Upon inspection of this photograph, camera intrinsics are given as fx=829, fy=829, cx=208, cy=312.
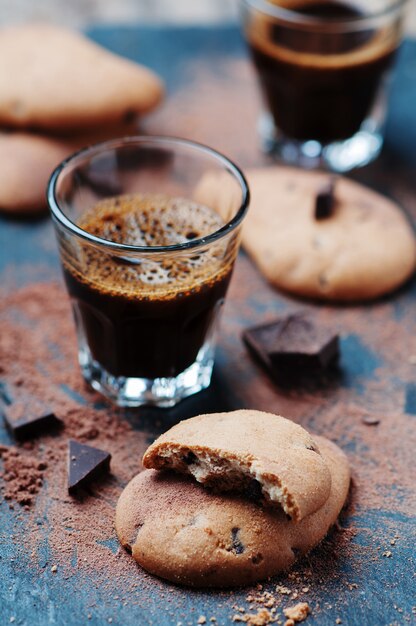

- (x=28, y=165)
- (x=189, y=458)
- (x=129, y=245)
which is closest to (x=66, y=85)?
(x=28, y=165)

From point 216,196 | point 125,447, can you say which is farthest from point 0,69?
point 125,447

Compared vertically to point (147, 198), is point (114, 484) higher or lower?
lower

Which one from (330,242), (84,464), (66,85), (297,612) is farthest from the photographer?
(66,85)

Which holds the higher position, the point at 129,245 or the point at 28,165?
the point at 129,245

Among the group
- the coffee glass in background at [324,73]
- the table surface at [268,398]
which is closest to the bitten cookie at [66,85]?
the table surface at [268,398]

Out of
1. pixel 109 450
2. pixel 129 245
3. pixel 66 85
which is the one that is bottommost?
pixel 109 450

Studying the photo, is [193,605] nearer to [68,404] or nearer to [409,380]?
[68,404]

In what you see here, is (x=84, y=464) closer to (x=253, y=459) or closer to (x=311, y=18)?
(x=253, y=459)
